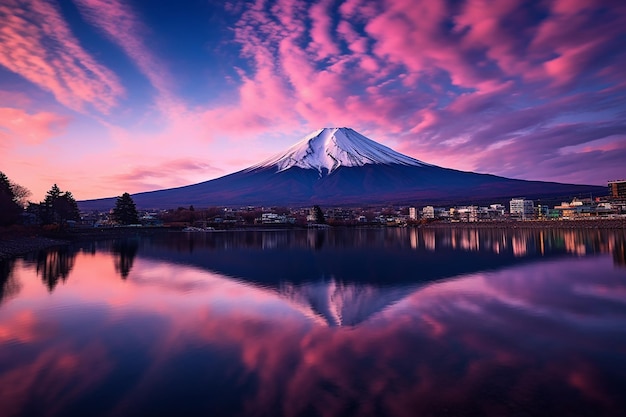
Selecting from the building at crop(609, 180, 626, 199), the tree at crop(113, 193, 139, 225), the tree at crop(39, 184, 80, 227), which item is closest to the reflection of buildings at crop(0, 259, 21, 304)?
the tree at crop(39, 184, 80, 227)

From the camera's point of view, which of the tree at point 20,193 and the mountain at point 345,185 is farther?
the mountain at point 345,185

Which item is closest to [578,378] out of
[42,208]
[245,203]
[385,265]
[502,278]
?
[502,278]

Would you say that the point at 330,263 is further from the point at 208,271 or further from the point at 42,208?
the point at 42,208

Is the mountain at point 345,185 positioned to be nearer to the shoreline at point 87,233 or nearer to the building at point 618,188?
the building at point 618,188

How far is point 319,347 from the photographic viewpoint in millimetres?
7348

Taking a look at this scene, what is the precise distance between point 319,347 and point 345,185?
523ft

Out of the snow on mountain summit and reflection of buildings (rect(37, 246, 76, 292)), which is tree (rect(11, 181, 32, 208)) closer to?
reflection of buildings (rect(37, 246, 76, 292))

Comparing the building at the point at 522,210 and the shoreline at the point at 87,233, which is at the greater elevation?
the building at the point at 522,210

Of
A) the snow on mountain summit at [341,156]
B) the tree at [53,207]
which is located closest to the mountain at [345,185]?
the snow on mountain summit at [341,156]

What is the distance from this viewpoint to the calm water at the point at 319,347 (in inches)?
200

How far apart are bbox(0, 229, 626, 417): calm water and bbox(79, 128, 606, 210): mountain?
117 m

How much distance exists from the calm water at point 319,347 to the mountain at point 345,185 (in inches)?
4624

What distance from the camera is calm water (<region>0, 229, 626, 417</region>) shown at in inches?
200

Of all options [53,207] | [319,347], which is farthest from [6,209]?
[319,347]
